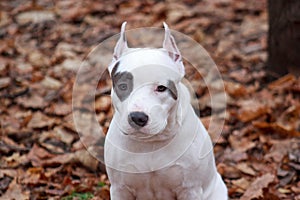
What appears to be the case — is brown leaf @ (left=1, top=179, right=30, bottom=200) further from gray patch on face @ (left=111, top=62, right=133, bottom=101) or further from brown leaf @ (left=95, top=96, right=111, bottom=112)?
gray patch on face @ (left=111, top=62, right=133, bottom=101)

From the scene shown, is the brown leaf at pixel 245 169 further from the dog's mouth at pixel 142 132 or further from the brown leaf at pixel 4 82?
the brown leaf at pixel 4 82

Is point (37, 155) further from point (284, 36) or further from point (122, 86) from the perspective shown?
point (284, 36)

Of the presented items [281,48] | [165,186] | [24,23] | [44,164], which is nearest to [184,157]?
[165,186]

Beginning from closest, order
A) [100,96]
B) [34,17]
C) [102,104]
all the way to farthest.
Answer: [102,104] → [100,96] → [34,17]

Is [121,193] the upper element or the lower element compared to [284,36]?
upper

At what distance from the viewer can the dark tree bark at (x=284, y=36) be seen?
5.36 metres

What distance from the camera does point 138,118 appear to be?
2.69 metres

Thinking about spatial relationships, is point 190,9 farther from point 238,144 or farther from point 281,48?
point 238,144

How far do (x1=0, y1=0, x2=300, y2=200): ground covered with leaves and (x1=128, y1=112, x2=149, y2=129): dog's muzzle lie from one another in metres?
1.18

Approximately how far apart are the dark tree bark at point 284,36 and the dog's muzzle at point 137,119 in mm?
2930

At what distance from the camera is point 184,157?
302cm

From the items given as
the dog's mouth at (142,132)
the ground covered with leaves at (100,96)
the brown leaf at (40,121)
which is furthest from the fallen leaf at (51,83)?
the dog's mouth at (142,132)

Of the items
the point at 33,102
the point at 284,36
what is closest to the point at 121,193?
the point at 33,102

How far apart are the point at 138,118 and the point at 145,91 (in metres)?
0.12
